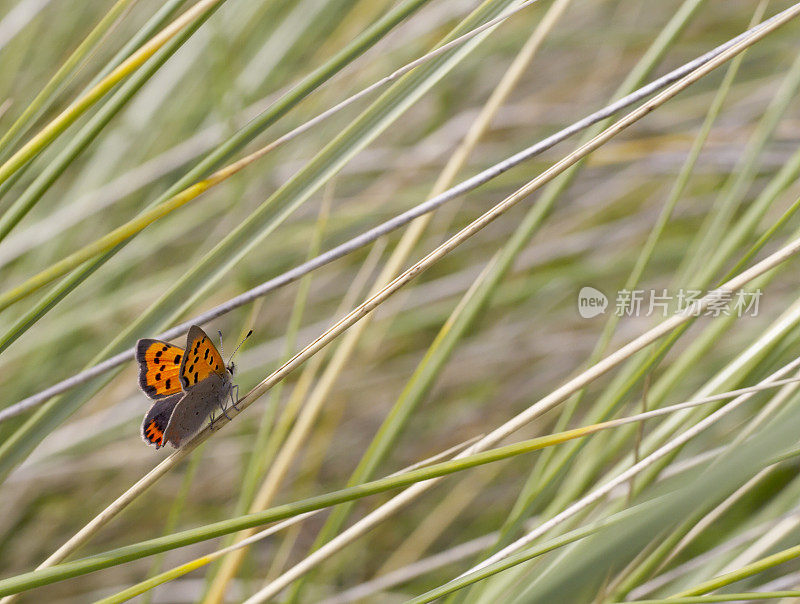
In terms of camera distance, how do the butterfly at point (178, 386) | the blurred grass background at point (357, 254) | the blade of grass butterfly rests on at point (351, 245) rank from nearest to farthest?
the blade of grass butterfly rests on at point (351, 245) → the butterfly at point (178, 386) → the blurred grass background at point (357, 254)

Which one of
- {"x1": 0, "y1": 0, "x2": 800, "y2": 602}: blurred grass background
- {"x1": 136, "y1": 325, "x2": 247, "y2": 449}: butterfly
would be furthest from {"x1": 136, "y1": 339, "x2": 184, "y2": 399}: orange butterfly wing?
{"x1": 0, "y1": 0, "x2": 800, "y2": 602}: blurred grass background

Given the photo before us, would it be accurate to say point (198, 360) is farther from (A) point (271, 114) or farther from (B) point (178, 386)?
(A) point (271, 114)

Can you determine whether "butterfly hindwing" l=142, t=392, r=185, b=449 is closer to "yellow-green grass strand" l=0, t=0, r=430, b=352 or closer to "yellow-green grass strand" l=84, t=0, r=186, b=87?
"yellow-green grass strand" l=0, t=0, r=430, b=352

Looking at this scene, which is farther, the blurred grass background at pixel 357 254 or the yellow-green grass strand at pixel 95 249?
the blurred grass background at pixel 357 254

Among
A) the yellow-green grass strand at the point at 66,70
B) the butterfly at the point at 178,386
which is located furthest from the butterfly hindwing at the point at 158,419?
the yellow-green grass strand at the point at 66,70

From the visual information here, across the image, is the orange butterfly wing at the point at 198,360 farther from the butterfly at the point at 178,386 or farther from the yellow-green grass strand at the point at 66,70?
the yellow-green grass strand at the point at 66,70

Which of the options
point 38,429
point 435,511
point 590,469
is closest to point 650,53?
point 590,469

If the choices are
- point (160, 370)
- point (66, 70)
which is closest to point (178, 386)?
point (160, 370)
